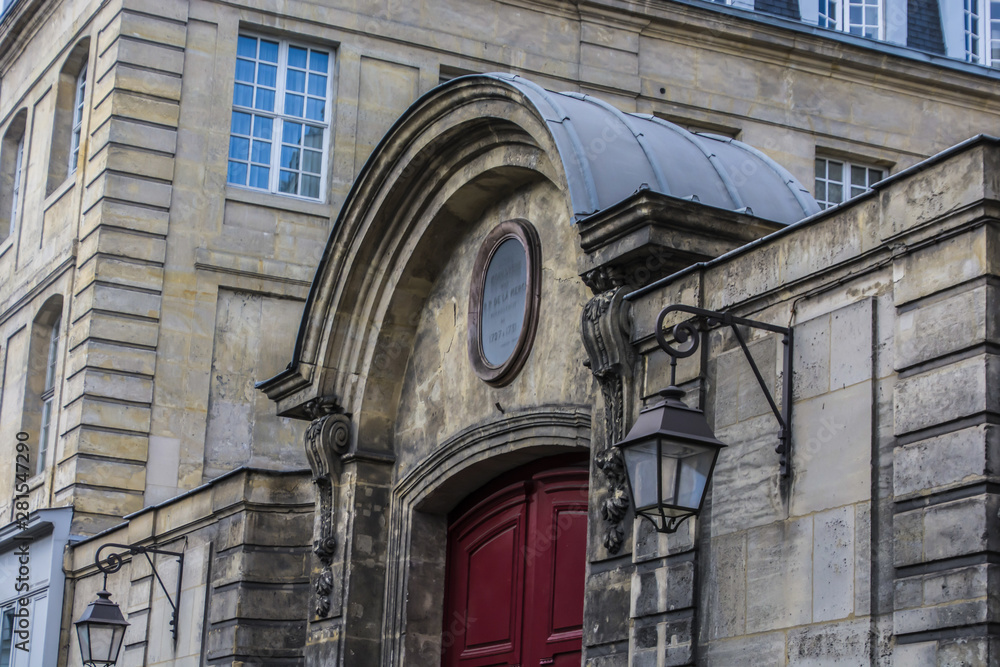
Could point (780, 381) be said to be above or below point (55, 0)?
below

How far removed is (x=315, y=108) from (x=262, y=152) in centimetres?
88

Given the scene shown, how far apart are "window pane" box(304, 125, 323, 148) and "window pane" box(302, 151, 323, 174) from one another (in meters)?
0.10

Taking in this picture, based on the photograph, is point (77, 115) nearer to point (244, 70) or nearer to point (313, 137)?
point (244, 70)

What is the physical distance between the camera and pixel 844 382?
6.87 metres

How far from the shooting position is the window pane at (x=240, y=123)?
732 inches

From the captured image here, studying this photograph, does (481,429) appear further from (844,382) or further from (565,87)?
(565,87)

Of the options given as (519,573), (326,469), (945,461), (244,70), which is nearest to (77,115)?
(244,70)

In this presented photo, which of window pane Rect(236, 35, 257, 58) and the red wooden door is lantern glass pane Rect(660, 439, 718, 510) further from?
window pane Rect(236, 35, 257, 58)

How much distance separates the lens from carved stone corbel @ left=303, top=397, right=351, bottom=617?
11695 millimetres

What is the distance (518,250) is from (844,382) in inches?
150

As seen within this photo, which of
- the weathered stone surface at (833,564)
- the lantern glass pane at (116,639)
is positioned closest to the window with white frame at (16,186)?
the lantern glass pane at (116,639)

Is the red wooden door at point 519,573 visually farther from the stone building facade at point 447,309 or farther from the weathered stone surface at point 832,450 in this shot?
the weathered stone surface at point 832,450

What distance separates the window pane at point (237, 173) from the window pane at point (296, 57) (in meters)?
1.43

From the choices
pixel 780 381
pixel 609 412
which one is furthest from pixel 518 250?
pixel 780 381
